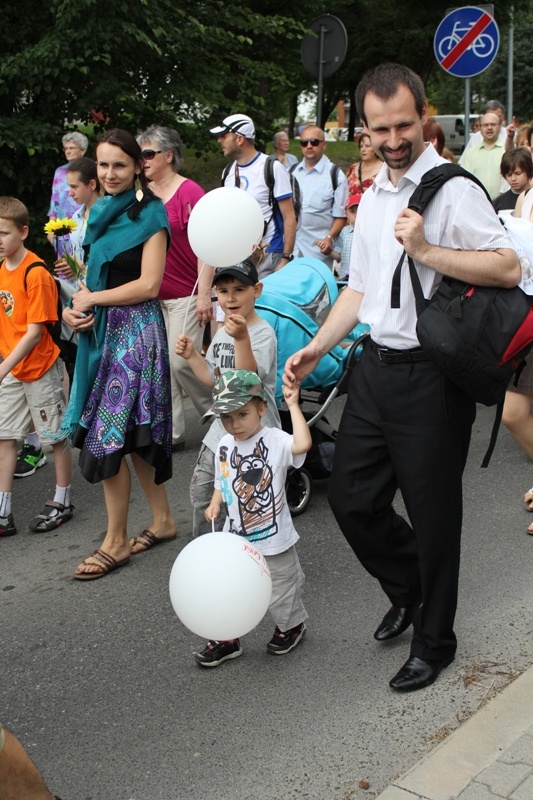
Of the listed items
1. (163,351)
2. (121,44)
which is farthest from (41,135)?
(163,351)

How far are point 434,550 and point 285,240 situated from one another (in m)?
4.87

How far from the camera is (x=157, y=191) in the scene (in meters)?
7.24

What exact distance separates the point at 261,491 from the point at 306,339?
185 cm

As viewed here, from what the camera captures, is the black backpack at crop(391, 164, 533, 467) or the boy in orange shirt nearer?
the black backpack at crop(391, 164, 533, 467)

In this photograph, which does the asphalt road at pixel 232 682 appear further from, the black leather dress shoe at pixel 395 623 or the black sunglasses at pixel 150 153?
the black sunglasses at pixel 150 153

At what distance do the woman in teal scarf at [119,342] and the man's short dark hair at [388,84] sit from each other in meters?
1.70

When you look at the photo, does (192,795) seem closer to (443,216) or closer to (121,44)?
(443,216)

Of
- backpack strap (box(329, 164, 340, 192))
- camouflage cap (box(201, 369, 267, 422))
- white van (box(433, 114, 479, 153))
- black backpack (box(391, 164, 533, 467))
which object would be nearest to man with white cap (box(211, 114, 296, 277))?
backpack strap (box(329, 164, 340, 192))

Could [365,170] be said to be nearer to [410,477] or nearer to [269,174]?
[269,174]

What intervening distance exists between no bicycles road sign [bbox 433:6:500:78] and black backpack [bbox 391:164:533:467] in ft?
27.8

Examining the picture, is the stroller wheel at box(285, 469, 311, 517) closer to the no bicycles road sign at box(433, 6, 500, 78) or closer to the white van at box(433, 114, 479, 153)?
the no bicycles road sign at box(433, 6, 500, 78)

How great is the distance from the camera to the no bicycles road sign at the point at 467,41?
1133cm

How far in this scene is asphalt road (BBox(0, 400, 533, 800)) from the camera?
3449 millimetres

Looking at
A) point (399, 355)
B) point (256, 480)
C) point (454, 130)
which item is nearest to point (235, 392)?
point (256, 480)
